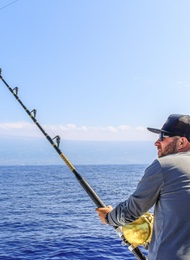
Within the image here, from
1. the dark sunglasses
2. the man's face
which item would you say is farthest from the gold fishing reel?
the dark sunglasses

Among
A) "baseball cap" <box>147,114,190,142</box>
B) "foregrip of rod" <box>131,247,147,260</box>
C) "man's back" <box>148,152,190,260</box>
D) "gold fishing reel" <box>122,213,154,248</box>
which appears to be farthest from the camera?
"foregrip of rod" <box>131,247,147,260</box>

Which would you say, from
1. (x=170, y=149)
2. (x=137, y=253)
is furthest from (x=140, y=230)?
(x=170, y=149)

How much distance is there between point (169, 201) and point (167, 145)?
674 mm

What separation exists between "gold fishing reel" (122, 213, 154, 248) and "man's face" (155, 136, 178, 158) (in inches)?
36.6

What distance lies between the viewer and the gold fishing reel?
3910 mm

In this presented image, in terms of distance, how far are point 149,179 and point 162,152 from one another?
0.55m

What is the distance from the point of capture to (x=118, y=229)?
4172 millimetres

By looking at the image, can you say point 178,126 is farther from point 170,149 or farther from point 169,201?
point 169,201

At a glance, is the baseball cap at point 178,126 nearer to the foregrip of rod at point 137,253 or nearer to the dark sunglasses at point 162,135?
the dark sunglasses at point 162,135

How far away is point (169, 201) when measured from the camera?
3.10 meters

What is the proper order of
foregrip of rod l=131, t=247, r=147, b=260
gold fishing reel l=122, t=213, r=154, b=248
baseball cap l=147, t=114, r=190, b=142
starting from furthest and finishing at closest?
foregrip of rod l=131, t=247, r=147, b=260
gold fishing reel l=122, t=213, r=154, b=248
baseball cap l=147, t=114, r=190, b=142

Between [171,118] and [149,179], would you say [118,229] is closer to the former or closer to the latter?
[149,179]

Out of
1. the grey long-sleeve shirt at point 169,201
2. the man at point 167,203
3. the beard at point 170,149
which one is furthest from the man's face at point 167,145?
the grey long-sleeve shirt at point 169,201

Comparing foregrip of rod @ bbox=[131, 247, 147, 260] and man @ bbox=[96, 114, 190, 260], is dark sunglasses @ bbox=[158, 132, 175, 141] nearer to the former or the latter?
man @ bbox=[96, 114, 190, 260]
